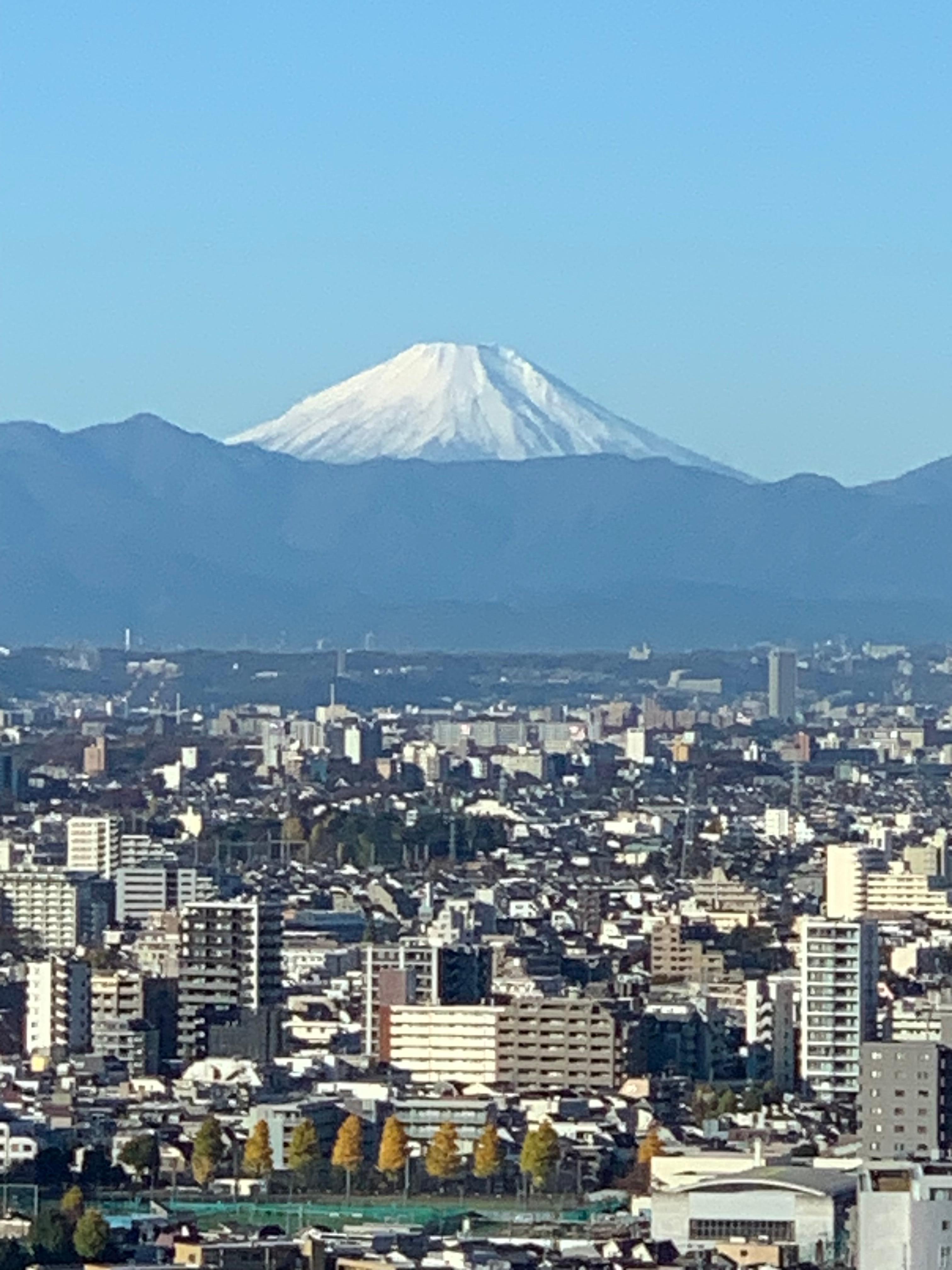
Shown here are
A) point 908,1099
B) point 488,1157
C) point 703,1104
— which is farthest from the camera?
point 703,1104

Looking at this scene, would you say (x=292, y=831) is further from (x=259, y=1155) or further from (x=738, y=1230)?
(x=738, y=1230)

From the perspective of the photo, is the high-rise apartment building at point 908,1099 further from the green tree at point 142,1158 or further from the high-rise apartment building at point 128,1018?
the high-rise apartment building at point 128,1018

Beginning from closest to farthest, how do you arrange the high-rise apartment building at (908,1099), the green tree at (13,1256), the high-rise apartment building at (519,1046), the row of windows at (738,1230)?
the green tree at (13,1256)
the row of windows at (738,1230)
the high-rise apartment building at (908,1099)
the high-rise apartment building at (519,1046)

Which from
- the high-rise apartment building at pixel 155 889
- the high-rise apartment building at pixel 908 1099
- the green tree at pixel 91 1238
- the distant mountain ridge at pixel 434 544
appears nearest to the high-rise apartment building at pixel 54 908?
the high-rise apartment building at pixel 155 889

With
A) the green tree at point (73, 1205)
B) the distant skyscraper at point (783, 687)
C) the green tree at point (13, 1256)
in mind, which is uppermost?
the distant skyscraper at point (783, 687)

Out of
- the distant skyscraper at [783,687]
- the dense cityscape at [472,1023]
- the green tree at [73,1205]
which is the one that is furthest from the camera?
the distant skyscraper at [783,687]

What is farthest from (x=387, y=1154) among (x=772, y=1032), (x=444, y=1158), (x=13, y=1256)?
(x=772, y=1032)
